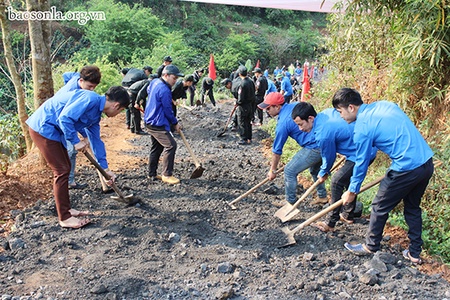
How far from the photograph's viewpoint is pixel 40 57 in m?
5.66

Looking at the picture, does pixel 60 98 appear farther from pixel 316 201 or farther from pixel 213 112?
pixel 213 112

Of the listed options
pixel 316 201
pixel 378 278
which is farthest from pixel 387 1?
pixel 378 278

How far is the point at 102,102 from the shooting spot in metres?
4.07

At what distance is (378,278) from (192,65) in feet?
75.3

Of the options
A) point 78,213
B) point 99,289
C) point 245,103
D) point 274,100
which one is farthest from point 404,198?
point 245,103

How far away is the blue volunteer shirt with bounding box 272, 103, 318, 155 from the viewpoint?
4.45 m

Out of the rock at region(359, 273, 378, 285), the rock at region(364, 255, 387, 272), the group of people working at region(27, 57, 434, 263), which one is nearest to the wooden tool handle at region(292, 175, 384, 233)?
the group of people working at region(27, 57, 434, 263)

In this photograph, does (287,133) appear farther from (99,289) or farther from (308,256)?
(99,289)

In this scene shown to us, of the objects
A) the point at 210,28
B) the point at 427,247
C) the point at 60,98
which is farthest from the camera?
the point at 210,28

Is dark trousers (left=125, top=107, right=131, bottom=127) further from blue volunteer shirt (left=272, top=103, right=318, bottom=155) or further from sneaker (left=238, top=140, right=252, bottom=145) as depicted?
blue volunteer shirt (left=272, top=103, right=318, bottom=155)

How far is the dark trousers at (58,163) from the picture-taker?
13.4ft

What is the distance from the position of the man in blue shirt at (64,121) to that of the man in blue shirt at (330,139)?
76.5 inches

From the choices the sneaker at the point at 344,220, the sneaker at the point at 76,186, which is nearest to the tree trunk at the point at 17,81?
the sneaker at the point at 76,186

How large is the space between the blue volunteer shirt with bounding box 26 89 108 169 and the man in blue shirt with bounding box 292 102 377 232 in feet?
7.01
